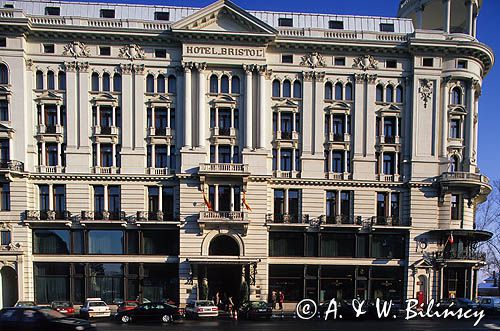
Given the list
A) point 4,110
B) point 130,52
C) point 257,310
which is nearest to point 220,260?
point 257,310

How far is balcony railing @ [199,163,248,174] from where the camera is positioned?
3756 cm

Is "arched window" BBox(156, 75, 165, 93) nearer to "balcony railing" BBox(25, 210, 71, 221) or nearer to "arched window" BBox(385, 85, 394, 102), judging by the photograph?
"balcony railing" BBox(25, 210, 71, 221)

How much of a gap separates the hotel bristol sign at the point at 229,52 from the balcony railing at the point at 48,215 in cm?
1960

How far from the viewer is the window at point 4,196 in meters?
37.1

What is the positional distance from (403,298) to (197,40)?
32.1m

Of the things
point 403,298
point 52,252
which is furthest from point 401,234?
point 52,252

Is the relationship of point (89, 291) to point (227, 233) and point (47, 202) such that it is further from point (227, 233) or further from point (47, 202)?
point (227, 233)

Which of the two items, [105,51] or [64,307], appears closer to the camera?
[64,307]

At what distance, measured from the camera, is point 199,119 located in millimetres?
38375

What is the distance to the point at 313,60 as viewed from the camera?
39.5m

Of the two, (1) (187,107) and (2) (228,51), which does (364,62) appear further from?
(1) (187,107)

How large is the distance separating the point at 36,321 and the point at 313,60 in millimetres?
31726

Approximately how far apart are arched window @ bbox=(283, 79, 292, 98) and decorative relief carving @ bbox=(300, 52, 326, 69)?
225 cm

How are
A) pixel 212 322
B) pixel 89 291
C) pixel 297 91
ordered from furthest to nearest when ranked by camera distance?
1. pixel 297 91
2. pixel 89 291
3. pixel 212 322
